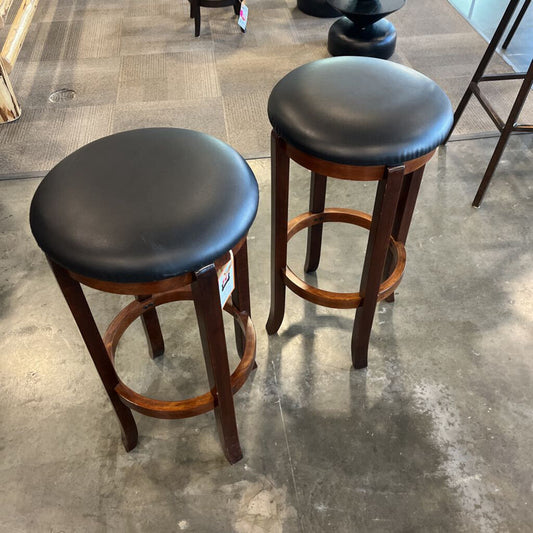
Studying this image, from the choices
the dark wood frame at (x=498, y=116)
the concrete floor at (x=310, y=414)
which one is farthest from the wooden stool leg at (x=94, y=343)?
the dark wood frame at (x=498, y=116)

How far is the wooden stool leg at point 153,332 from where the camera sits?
172cm

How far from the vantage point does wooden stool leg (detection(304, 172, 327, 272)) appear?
1.74 m

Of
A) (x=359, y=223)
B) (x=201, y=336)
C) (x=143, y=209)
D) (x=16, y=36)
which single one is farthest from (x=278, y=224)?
(x=16, y=36)

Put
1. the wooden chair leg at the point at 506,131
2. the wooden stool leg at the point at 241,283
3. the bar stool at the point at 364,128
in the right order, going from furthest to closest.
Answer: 1. the wooden chair leg at the point at 506,131
2. the wooden stool leg at the point at 241,283
3. the bar stool at the point at 364,128

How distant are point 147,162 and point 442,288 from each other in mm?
1344

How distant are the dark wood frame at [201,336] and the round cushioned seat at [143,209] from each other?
0.06m

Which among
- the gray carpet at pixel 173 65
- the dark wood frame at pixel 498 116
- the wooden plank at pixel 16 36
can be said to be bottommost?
the gray carpet at pixel 173 65

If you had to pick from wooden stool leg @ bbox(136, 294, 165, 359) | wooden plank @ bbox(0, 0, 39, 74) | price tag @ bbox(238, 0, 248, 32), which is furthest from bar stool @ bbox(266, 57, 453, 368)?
price tag @ bbox(238, 0, 248, 32)

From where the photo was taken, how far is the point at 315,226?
194 centimetres

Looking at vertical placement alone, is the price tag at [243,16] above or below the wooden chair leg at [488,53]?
below

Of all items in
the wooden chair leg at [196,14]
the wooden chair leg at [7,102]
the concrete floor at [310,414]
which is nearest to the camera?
the concrete floor at [310,414]

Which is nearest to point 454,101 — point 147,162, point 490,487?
point 490,487

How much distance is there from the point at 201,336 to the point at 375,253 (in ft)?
1.72

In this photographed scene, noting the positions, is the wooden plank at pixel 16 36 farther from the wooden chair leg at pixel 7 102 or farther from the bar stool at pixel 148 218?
the bar stool at pixel 148 218
